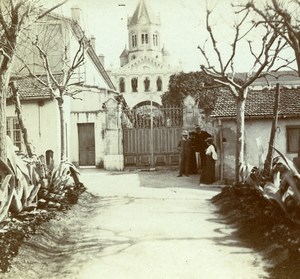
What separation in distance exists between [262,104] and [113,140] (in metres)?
7.33

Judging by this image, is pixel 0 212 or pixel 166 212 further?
pixel 166 212

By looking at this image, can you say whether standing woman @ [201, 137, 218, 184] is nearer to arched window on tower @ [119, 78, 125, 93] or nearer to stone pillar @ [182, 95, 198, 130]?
stone pillar @ [182, 95, 198, 130]

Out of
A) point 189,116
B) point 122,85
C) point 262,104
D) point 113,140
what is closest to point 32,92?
point 113,140

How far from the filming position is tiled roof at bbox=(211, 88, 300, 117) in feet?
55.5

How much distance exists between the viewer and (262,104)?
1759 cm

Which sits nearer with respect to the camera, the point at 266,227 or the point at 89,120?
the point at 266,227

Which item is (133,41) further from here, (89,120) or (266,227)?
(266,227)

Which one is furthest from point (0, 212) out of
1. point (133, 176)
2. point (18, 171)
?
point (133, 176)

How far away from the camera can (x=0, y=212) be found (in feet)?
23.9

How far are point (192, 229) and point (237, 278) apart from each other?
2910 millimetres

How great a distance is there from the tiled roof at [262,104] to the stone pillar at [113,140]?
18.2 feet

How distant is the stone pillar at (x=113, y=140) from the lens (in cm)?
2209

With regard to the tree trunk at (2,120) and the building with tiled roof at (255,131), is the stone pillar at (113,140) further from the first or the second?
the tree trunk at (2,120)

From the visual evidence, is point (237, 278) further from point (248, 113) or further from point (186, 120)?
point (186, 120)
